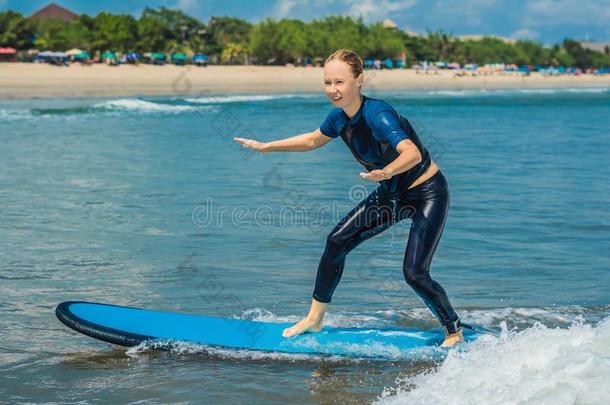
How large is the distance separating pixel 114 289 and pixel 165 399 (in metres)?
2.68

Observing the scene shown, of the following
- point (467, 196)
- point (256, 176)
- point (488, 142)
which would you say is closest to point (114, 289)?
point (467, 196)

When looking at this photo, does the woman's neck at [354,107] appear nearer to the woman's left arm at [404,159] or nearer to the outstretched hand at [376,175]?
the woman's left arm at [404,159]

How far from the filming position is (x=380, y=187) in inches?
220

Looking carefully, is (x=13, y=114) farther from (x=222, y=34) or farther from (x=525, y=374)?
(x=222, y=34)

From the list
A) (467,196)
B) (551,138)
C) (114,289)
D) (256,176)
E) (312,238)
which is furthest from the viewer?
(551,138)

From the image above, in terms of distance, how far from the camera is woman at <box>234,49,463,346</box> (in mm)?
5234

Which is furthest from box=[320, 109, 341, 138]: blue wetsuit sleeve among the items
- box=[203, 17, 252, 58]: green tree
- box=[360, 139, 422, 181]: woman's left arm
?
box=[203, 17, 252, 58]: green tree

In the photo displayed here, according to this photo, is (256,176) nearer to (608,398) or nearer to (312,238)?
(312,238)

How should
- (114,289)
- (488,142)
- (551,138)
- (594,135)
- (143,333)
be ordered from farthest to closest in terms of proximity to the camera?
(594,135) → (551,138) → (488,142) → (114,289) → (143,333)

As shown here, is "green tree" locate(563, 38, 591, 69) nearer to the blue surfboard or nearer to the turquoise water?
the turquoise water

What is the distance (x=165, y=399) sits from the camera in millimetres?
4965

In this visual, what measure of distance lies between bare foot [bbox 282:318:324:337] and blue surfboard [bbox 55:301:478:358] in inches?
1.3

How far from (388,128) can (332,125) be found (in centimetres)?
48

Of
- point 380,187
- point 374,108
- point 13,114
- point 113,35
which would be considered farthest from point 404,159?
point 113,35
